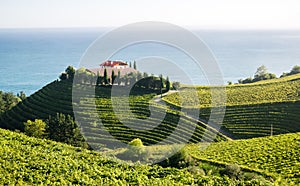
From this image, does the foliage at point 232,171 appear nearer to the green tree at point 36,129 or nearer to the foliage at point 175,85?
the green tree at point 36,129

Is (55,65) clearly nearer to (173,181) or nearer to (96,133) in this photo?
(96,133)

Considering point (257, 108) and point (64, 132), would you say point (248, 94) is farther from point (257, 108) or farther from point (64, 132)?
point (64, 132)

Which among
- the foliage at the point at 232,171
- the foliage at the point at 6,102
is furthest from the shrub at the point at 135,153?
the foliage at the point at 6,102

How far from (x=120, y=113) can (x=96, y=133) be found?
3445mm

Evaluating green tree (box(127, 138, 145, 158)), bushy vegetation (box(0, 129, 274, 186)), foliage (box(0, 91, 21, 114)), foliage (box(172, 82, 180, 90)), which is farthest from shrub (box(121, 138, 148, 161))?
foliage (box(0, 91, 21, 114))

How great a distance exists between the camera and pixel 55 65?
5856 inches

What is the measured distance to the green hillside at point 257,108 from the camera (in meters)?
34.4

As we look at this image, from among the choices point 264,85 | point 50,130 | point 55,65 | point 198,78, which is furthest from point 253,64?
point 50,130

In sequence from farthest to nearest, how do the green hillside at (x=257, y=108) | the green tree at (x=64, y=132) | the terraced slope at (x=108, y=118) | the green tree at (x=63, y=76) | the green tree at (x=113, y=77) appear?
the green tree at (x=63, y=76), the green tree at (x=113, y=77), the green hillside at (x=257, y=108), the terraced slope at (x=108, y=118), the green tree at (x=64, y=132)

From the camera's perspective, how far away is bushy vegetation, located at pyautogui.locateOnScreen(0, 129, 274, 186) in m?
12.0

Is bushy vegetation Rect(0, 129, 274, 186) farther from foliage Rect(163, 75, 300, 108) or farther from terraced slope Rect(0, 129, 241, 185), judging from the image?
foliage Rect(163, 75, 300, 108)

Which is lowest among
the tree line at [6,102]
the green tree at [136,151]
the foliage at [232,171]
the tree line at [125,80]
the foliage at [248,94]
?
the foliage at [232,171]

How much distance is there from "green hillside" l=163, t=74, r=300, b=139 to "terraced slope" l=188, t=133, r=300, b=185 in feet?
24.2

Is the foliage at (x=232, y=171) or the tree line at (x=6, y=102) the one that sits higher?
the tree line at (x=6, y=102)
